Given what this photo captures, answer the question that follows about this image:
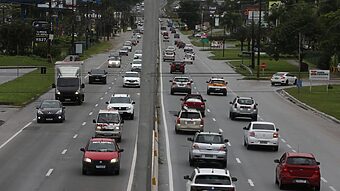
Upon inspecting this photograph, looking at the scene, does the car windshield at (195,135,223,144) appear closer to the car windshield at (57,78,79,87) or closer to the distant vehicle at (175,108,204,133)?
the distant vehicle at (175,108,204,133)

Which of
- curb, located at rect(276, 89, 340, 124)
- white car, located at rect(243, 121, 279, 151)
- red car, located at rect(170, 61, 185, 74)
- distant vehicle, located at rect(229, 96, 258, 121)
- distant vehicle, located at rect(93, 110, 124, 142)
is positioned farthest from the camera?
red car, located at rect(170, 61, 185, 74)

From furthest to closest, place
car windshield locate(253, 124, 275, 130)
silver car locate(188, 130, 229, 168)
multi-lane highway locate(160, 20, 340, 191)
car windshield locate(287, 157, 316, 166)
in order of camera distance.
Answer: car windshield locate(253, 124, 275, 130) → silver car locate(188, 130, 229, 168) → multi-lane highway locate(160, 20, 340, 191) → car windshield locate(287, 157, 316, 166)

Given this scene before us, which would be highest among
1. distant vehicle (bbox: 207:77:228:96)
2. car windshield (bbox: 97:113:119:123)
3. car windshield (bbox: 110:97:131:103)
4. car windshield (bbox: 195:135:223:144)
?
car windshield (bbox: 195:135:223:144)

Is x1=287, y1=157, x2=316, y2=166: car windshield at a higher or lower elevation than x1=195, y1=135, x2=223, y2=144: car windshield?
higher

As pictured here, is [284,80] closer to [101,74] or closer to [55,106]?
[101,74]

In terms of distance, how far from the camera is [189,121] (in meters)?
46.4

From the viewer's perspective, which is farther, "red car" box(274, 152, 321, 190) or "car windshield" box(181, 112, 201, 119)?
"car windshield" box(181, 112, 201, 119)

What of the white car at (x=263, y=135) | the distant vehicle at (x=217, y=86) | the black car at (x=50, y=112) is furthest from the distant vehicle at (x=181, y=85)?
the white car at (x=263, y=135)

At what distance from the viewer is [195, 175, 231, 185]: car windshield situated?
79.0 ft

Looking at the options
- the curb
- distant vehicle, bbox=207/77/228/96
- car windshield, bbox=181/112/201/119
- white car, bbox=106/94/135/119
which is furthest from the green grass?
car windshield, bbox=181/112/201/119

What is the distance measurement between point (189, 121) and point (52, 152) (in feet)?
31.4

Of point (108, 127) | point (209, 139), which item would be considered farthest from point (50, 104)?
point (209, 139)

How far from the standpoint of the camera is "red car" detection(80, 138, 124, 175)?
32.1 meters

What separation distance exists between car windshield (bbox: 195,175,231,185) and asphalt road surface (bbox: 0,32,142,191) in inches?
213
